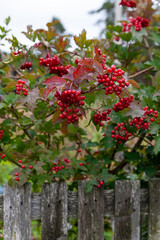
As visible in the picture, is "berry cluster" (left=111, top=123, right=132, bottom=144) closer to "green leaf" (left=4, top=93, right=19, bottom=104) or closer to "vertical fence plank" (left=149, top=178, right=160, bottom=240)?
"vertical fence plank" (left=149, top=178, right=160, bottom=240)

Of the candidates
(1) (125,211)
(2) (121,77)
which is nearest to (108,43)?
(2) (121,77)

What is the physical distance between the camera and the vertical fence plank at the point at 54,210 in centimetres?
202

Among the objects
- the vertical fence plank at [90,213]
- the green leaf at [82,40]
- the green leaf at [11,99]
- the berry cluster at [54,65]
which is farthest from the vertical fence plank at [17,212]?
the green leaf at [82,40]

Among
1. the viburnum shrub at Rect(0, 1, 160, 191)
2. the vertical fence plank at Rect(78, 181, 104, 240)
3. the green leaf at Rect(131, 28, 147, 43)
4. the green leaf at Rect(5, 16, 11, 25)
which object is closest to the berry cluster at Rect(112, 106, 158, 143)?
the viburnum shrub at Rect(0, 1, 160, 191)

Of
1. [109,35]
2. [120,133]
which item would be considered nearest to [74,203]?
[120,133]

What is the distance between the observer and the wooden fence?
1.97 m

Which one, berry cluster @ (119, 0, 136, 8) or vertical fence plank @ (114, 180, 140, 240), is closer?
vertical fence plank @ (114, 180, 140, 240)

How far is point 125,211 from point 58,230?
1.83 ft

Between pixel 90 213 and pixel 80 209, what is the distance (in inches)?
3.4

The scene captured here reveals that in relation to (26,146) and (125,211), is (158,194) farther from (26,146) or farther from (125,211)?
(26,146)

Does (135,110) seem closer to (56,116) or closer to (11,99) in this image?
(56,116)

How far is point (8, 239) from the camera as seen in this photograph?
6.51 feet

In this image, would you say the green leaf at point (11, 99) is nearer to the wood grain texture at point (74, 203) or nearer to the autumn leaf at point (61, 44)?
the autumn leaf at point (61, 44)

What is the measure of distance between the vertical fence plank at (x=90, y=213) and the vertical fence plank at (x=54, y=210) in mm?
132
